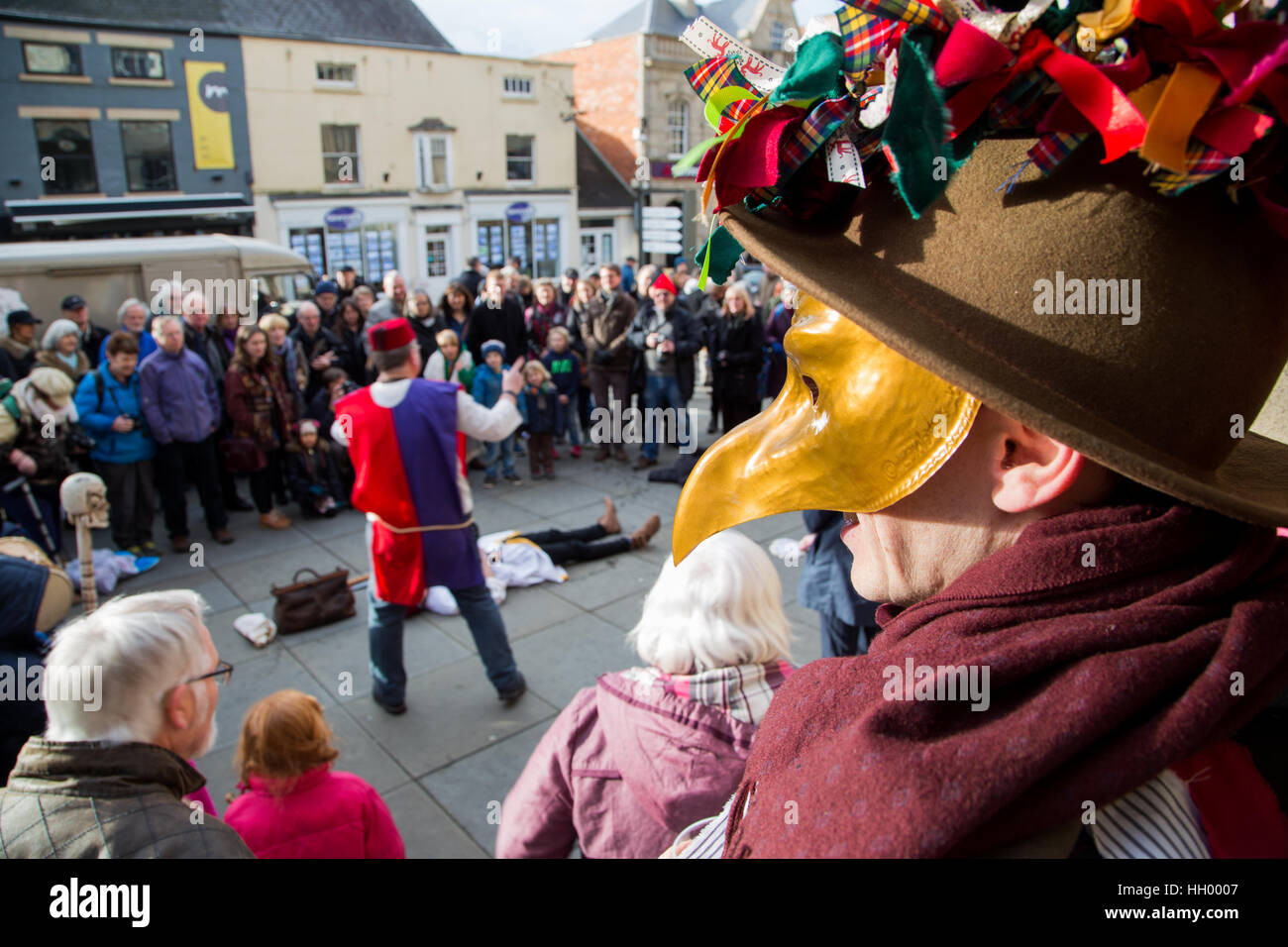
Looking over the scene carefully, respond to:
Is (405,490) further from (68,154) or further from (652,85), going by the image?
(652,85)

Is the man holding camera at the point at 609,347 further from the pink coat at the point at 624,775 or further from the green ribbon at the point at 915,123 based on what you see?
the green ribbon at the point at 915,123

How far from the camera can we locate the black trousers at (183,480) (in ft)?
23.8

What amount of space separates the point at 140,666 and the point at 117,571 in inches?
202

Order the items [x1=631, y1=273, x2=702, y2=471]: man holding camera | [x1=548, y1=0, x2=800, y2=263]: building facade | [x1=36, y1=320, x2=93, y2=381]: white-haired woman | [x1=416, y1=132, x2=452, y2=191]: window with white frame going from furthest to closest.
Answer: [x1=548, y1=0, x2=800, y2=263]: building facade → [x1=416, y1=132, x2=452, y2=191]: window with white frame → [x1=631, y1=273, x2=702, y2=471]: man holding camera → [x1=36, y1=320, x2=93, y2=381]: white-haired woman

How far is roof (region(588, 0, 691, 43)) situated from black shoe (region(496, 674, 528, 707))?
29.4 meters

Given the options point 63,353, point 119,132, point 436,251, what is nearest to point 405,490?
point 63,353

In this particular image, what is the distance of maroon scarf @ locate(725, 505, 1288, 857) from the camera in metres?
0.72

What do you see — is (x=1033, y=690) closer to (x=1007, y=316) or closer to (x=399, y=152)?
(x=1007, y=316)

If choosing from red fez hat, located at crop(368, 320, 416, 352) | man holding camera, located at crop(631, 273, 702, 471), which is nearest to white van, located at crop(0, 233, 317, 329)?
man holding camera, located at crop(631, 273, 702, 471)

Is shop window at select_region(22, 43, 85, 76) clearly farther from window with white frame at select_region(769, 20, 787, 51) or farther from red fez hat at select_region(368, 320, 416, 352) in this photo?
window with white frame at select_region(769, 20, 787, 51)

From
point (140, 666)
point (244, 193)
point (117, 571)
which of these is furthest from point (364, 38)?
point (140, 666)

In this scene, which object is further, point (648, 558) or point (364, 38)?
point (364, 38)

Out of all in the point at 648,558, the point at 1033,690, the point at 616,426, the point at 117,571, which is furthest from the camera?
the point at 616,426

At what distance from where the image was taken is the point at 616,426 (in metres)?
9.73
